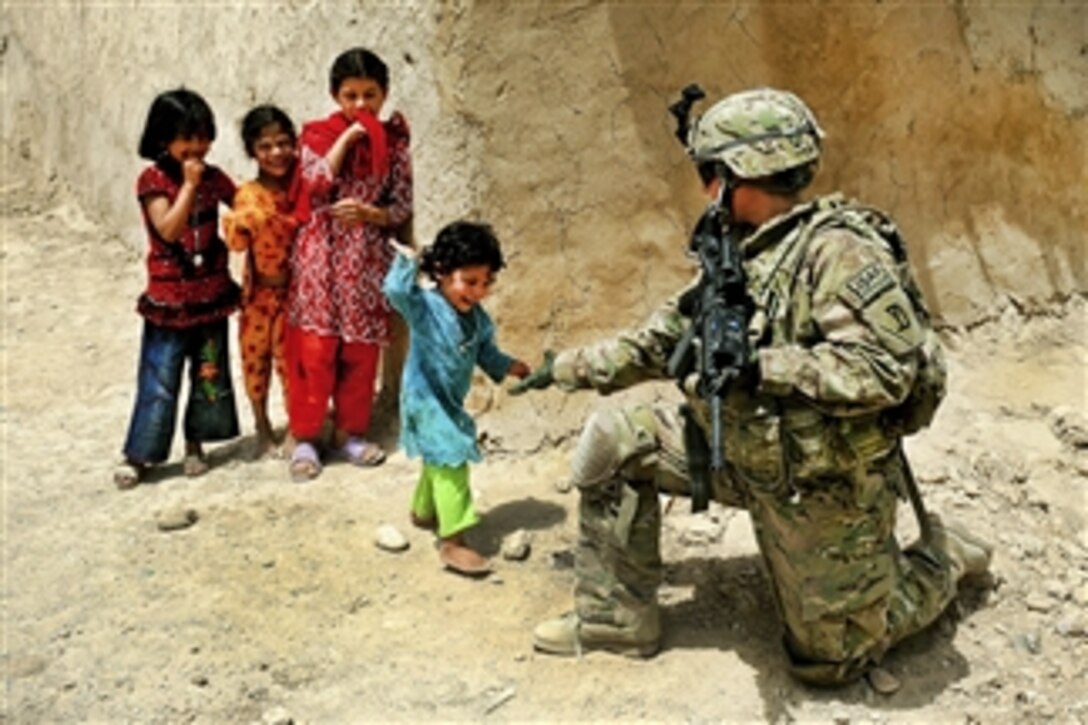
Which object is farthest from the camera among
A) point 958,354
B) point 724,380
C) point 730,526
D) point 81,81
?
point 81,81

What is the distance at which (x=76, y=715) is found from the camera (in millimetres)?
3344

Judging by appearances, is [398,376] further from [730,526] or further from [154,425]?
[730,526]

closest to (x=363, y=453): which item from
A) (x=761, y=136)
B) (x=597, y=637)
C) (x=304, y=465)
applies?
(x=304, y=465)

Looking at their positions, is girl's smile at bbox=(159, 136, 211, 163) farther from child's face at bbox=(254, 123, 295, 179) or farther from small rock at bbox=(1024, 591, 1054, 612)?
small rock at bbox=(1024, 591, 1054, 612)

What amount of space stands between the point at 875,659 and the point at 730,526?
77cm

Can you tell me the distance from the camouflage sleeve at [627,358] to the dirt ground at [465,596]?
28.9 inches

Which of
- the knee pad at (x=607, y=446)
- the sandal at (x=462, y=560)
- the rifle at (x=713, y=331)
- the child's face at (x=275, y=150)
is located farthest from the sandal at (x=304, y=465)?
the rifle at (x=713, y=331)

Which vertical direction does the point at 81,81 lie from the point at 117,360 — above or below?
above

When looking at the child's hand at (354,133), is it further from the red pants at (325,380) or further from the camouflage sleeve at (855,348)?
the camouflage sleeve at (855,348)

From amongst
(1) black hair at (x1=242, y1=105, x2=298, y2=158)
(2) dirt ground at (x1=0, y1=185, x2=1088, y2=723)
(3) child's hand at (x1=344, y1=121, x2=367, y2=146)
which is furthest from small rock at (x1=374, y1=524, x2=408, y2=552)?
(1) black hair at (x1=242, y1=105, x2=298, y2=158)

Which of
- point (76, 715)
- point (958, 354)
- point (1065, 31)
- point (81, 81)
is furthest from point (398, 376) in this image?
point (81, 81)

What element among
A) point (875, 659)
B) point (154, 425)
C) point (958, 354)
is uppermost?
point (958, 354)

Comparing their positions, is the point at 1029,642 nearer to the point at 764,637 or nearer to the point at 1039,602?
the point at 1039,602

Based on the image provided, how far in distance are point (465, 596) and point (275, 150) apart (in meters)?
1.71
